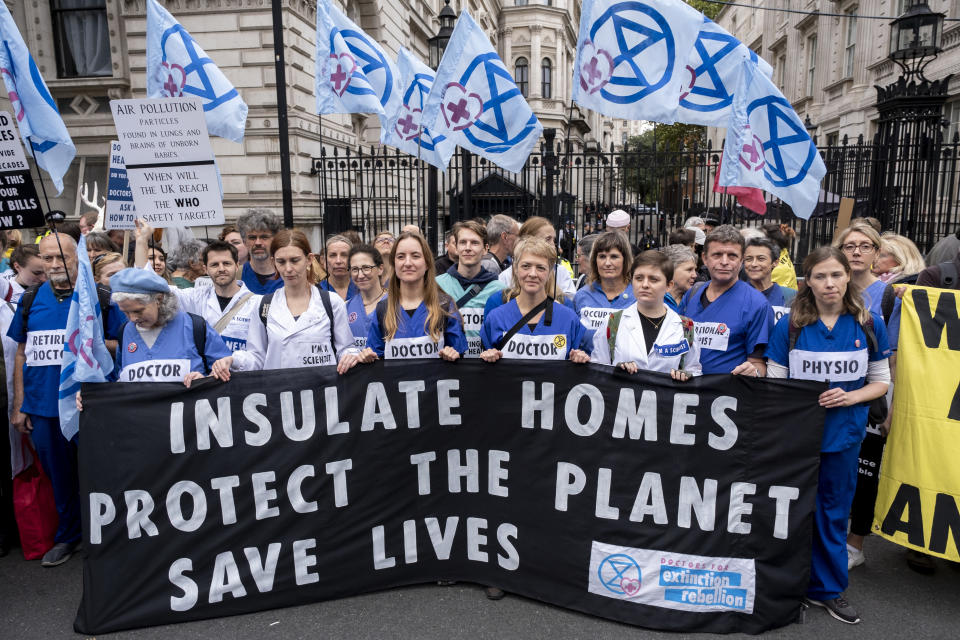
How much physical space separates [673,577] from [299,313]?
2.55 metres

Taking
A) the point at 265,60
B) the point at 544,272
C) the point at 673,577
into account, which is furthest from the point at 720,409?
the point at 265,60

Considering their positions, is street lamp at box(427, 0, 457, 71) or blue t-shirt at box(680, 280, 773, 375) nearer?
blue t-shirt at box(680, 280, 773, 375)

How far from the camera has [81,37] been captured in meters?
14.0

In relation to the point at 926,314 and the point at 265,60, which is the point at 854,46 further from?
the point at 926,314

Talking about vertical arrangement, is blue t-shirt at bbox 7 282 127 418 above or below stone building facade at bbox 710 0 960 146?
below

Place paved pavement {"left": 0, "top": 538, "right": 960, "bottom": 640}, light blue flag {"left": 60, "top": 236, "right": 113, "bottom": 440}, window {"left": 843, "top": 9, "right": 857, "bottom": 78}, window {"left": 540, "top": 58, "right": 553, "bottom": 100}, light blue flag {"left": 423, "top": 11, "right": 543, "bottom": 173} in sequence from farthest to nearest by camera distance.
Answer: window {"left": 540, "top": 58, "right": 553, "bottom": 100}, window {"left": 843, "top": 9, "right": 857, "bottom": 78}, light blue flag {"left": 423, "top": 11, "right": 543, "bottom": 173}, light blue flag {"left": 60, "top": 236, "right": 113, "bottom": 440}, paved pavement {"left": 0, "top": 538, "right": 960, "bottom": 640}

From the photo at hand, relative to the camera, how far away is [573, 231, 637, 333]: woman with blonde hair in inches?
170

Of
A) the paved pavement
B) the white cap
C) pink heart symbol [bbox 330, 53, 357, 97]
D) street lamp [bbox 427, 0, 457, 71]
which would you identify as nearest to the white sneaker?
the paved pavement

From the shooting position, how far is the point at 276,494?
3490 mm

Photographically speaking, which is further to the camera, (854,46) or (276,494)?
(854,46)

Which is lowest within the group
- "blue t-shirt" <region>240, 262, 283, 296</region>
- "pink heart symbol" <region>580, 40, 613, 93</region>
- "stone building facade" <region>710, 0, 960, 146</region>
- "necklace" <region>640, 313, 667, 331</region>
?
"necklace" <region>640, 313, 667, 331</region>

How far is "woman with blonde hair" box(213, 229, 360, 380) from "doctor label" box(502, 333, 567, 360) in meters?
0.95

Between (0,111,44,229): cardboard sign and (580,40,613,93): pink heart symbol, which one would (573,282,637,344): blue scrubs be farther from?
(0,111,44,229): cardboard sign

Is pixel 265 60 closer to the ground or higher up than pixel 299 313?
higher up
